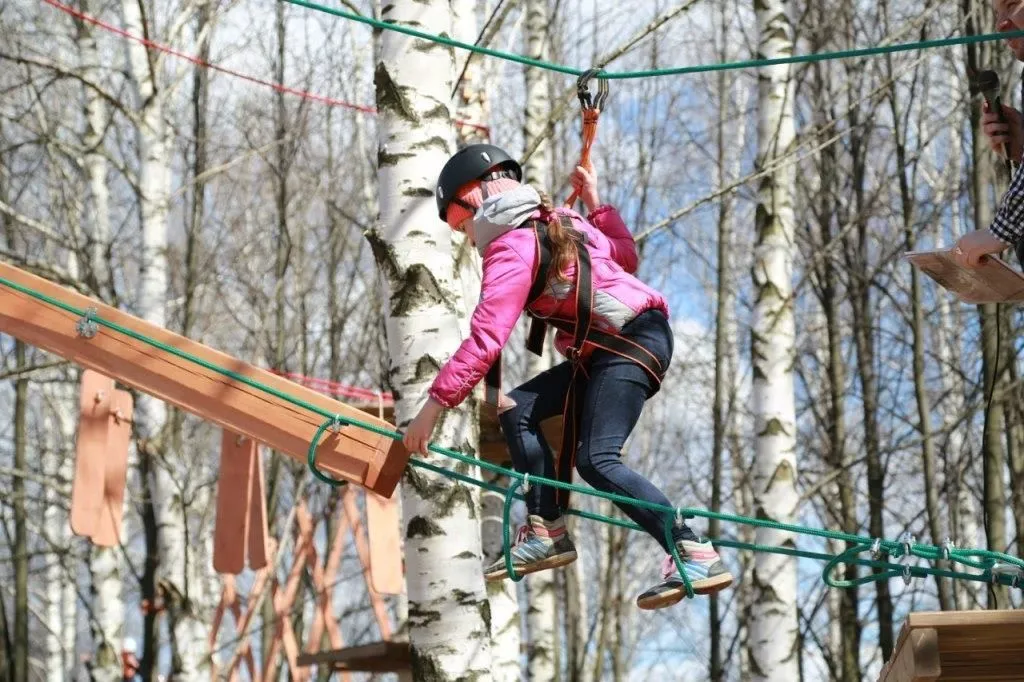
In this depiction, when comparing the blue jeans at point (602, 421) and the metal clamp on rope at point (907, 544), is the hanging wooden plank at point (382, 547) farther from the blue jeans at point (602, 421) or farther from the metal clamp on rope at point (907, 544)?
the metal clamp on rope at point (907, 544)

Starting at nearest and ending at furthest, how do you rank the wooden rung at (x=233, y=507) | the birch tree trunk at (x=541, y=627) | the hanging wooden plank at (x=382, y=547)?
the wooden rung at (x=233, y=507) → the hanging wooden plank at (x=382, y=547) → the birch tree trunk at (x=541, y=627)

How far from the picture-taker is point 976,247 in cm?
392

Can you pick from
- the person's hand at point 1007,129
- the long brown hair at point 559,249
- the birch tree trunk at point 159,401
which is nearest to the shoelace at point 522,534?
the long brown hair at point 559,249

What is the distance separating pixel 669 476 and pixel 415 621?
845 inches

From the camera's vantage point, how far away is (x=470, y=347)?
3.90 metres

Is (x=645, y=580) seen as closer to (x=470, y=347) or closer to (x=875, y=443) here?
(x=875, y=443)

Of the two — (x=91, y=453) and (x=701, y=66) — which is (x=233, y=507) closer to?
(x=91, y=453)

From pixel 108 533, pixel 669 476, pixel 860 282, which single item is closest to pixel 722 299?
pixel 860 282

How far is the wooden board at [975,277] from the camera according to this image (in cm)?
400

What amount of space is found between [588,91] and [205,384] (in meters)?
1.63

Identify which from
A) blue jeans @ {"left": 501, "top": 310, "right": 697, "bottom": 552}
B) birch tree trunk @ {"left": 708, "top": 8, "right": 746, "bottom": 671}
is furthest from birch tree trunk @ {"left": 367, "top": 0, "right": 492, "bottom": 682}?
birch tree trunk @ {"left": 708, "top": 8, "right": 746, "bottom": 671}

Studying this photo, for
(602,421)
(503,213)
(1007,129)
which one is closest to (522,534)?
(602,421)

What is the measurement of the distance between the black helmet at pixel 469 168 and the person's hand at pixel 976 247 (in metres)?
1.33

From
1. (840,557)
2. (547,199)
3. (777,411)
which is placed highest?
(777,411)
